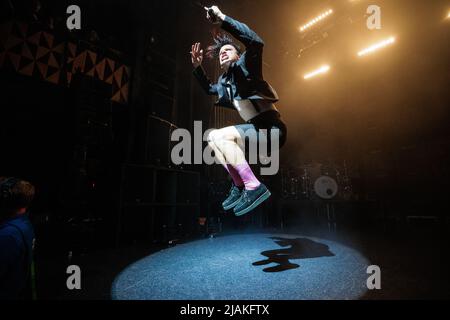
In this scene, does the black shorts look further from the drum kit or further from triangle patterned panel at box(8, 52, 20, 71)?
the drum kit

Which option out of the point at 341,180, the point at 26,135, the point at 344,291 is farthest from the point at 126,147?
the point at 341,180

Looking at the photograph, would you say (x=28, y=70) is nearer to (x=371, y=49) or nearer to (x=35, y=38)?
(x=35, y=38)

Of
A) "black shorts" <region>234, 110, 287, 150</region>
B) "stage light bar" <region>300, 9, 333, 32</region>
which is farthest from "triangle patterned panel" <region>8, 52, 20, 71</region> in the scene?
"stage light bar" <region>300, 9, 333, 32</region>

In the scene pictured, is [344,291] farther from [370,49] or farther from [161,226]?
[370,49]

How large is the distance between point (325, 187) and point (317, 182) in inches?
9.3

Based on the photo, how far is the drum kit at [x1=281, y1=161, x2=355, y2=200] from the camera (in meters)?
6.12

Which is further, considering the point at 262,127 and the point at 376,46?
the point at 376,46

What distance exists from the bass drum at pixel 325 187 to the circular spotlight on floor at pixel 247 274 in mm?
2651

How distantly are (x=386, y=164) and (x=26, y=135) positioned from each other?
804 centimetres

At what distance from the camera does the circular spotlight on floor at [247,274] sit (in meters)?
1.89

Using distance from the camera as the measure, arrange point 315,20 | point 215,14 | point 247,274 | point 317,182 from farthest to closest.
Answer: point 315,20
point 317,182
point 247,274
point 215,14

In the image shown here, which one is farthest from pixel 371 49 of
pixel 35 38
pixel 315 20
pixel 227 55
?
pixel 35 38

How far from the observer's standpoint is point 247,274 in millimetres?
2371

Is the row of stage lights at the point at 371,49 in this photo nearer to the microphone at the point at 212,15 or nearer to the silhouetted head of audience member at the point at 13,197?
the microphone at the point at 212,15
